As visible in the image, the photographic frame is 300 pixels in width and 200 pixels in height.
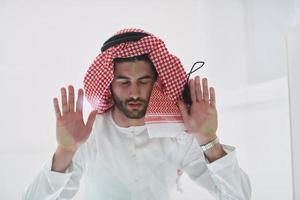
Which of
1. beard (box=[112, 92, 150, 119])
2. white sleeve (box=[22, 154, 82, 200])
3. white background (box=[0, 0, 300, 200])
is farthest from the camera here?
white background (box=[0, 0, 300, 200])

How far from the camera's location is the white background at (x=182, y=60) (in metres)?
1.95

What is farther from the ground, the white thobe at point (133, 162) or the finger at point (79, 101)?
the finger at point (79, 101)

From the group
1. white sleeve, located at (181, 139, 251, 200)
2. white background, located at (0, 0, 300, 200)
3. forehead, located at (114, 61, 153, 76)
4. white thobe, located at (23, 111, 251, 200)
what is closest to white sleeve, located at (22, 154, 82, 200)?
white thobe, located at (23, 111, 251, 200)

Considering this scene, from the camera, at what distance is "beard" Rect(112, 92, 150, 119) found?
4.19 feet

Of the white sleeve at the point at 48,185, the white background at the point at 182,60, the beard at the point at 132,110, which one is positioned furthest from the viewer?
the white background at the point at 182,60

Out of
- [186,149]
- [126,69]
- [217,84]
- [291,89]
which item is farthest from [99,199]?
[217,84]

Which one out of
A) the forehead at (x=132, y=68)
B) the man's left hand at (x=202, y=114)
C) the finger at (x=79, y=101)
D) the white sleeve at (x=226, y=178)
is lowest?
the white sleeve at (x=226, y=178)

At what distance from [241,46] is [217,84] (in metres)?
0.29

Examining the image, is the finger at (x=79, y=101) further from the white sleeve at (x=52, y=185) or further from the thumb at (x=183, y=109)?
the thumb at (x=183, y=109)

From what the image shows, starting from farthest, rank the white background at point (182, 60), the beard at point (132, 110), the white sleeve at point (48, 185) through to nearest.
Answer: the white background at point (182, 60)
the beard at point (132, 110)
the white sleeve at point (48, 185)

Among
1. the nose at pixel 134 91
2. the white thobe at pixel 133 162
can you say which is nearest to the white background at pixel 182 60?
the white thobe at pixel 133 162

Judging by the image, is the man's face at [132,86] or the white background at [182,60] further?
the white background at [182,60]

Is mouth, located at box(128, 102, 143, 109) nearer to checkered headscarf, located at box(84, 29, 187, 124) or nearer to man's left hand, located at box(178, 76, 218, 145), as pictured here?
checkered headscarf, located at box(84, 29, 187, 124)

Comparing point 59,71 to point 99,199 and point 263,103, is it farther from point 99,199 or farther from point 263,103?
point 263,103
